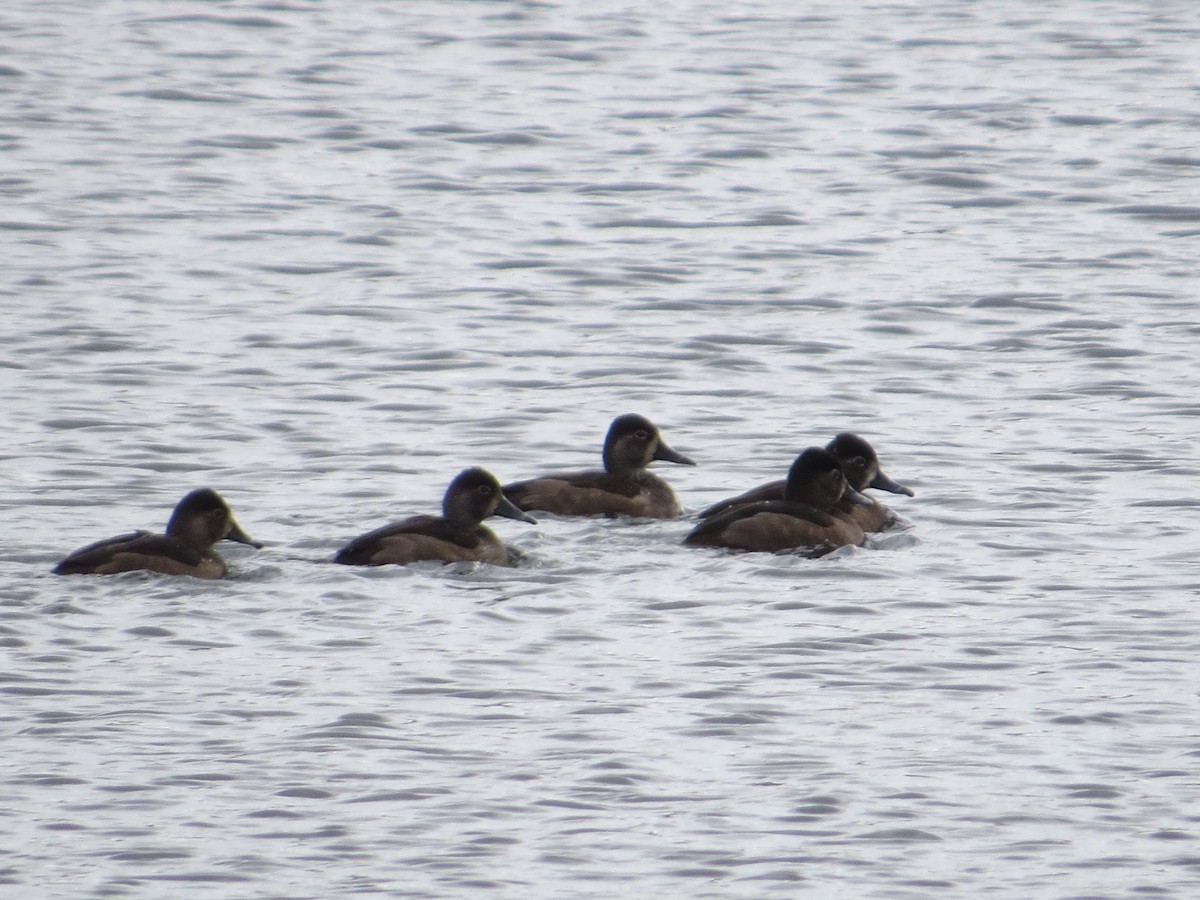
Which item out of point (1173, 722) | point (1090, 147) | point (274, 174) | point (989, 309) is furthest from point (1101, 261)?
point (1173, 722)

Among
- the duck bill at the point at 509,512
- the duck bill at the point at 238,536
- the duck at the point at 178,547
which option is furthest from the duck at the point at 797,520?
the duck at the point at 178,547

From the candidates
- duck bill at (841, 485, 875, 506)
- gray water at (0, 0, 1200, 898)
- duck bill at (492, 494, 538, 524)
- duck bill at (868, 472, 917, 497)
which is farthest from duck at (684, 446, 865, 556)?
duck bill at (492, 494, 538, 524)

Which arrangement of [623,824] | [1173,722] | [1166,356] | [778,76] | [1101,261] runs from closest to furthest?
[623,824], [1173,722], [1166,356], [1101,261], [778,76]

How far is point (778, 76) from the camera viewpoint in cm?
2723

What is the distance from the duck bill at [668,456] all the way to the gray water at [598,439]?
27 cm

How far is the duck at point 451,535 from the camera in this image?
1088 cm

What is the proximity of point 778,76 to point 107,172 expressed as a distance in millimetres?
8772

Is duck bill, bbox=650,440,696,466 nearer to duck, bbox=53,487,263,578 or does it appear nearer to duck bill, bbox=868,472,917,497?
duck bill, bbox=868,472,917,497

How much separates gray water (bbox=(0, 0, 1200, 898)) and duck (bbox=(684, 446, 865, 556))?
0.15 meters

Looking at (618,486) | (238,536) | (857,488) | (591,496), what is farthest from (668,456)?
(238,536)

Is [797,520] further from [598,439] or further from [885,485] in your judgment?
[598,439]

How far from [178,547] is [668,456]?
3069mm

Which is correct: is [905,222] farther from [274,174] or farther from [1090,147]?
[274,174]

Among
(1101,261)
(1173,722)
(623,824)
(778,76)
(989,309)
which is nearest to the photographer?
(623,824)
